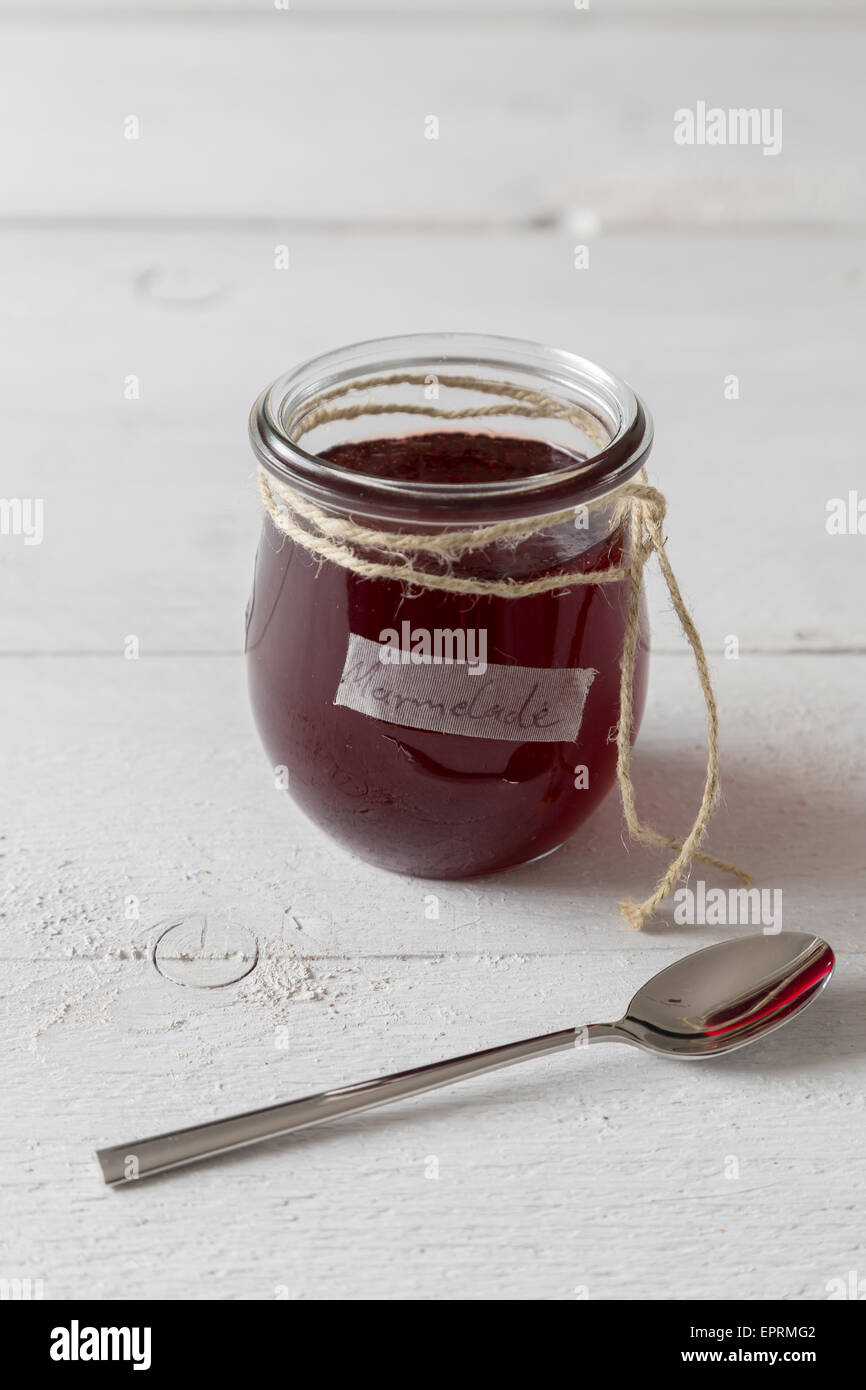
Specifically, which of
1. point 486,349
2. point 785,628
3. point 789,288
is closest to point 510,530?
point 486,349

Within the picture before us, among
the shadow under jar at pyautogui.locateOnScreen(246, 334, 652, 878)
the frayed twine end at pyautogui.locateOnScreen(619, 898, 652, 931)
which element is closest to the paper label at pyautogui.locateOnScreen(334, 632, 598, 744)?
the shadow under jar at pyautogui.locateOnScreen(246, 334, 652, 878)

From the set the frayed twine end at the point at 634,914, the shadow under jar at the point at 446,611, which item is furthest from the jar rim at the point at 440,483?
the frayed twine end at the point at 634,914

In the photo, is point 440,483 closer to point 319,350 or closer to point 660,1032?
point 660,1032

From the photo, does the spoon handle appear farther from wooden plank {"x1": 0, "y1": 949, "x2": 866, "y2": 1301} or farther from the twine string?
the twine string

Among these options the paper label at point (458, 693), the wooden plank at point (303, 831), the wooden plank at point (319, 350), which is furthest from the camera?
the wooden plank at point (319, 350)

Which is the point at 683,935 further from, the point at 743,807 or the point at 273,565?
the point at 273,565

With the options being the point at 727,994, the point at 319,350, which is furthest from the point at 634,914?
the point at 319,350

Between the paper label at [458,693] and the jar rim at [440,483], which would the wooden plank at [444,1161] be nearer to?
the paper label at [458,693]
